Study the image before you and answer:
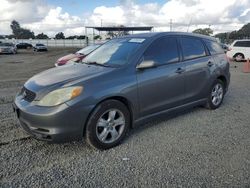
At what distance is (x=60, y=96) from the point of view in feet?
12.8

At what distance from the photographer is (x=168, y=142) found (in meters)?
4.59

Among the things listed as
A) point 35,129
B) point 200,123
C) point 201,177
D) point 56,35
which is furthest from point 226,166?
point 56,35

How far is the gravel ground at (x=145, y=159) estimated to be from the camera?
11.3 feet

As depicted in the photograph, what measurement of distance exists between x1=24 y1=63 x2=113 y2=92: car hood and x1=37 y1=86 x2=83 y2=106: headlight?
15 centimetres

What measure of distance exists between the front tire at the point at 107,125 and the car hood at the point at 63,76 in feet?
1.74

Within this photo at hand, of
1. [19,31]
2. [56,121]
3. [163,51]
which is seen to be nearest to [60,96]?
[56,121]

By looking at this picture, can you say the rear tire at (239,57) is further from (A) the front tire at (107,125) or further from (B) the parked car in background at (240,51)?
(A) the front tire at (107,125)

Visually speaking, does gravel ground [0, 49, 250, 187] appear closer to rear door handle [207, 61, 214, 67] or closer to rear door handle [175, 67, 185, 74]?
rear door handle [175, 67, 185, 74]

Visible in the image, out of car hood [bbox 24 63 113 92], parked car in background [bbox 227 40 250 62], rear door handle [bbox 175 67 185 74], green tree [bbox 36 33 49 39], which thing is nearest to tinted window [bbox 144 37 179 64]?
rear door handle [bbox 175 67 185 74]

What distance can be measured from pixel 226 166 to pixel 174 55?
2.30m

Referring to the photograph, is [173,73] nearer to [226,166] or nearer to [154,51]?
[154,51]

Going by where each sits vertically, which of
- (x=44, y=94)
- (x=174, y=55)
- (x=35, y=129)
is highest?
(x=174, y=55)

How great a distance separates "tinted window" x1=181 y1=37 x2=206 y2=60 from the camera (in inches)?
219

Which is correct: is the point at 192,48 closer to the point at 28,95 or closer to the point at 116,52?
the point at 116,52
